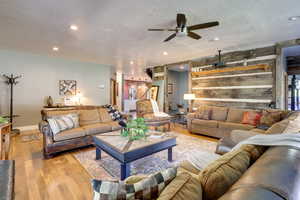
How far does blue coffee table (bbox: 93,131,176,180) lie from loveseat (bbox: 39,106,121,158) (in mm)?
691

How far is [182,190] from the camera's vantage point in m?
0.66

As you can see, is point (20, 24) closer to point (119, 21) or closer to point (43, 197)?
point (119, 21)

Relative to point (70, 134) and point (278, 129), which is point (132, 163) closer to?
point (70, 134)

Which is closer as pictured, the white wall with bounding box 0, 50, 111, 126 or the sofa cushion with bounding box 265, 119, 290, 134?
the sofa cushion with bounding box 265, 119, 290, 134

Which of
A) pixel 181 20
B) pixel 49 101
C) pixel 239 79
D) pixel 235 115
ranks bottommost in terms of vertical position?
pixel 235 115

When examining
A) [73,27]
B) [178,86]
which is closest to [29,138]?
[73,27]

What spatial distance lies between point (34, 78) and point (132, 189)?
20.5 feet

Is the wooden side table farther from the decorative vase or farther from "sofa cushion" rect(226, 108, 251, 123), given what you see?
"sofa cushion" rect(226, 108, 251, 123)

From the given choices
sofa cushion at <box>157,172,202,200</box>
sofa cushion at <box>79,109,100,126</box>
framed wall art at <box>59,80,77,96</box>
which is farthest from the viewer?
framed wall art at <box>59,80,77,96</box>

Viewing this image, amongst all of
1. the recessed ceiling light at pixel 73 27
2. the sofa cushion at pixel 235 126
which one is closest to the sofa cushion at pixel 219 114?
the sofa cushion at pixel 235 126

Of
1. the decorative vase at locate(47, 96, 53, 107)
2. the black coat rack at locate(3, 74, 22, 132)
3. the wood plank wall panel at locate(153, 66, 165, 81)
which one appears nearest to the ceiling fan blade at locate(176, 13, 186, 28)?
the wood plank wall panel at locate(153, 66, 165, 81)

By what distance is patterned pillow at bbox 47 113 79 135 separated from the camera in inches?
118

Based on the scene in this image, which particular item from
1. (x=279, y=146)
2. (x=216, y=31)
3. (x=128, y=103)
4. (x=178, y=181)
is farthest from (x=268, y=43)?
(x=128, y=103)

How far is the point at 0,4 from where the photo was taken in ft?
7.69
